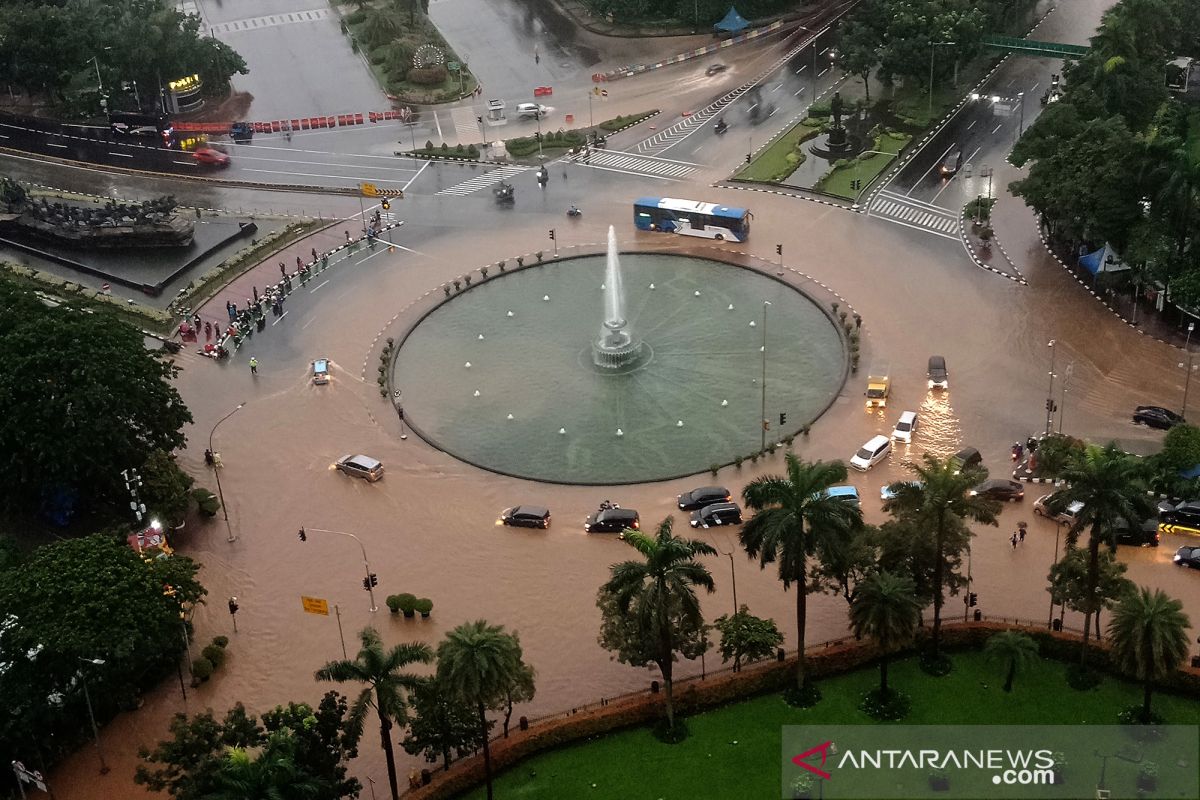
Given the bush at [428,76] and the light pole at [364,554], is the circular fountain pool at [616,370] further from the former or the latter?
the bush at [428,76]

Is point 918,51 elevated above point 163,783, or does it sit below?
above

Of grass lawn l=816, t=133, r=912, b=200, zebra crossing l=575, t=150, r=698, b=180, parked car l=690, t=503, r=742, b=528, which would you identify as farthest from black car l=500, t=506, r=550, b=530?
zebra crossing l=575, t=150, r=698, b=180

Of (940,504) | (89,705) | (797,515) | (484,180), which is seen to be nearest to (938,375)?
Result: (940,504)

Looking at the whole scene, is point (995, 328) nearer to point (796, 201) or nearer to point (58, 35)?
point (796, 201)

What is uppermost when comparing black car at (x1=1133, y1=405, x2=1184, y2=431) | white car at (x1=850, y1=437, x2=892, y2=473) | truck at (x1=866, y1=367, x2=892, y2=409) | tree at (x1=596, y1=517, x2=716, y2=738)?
tree at (x1=596, y1=517, x2=716, y2=738)

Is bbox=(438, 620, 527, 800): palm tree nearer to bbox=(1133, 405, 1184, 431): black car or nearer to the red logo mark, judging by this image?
the red logo mark

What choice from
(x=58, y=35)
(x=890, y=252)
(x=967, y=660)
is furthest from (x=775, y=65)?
(x=967, y=660)
